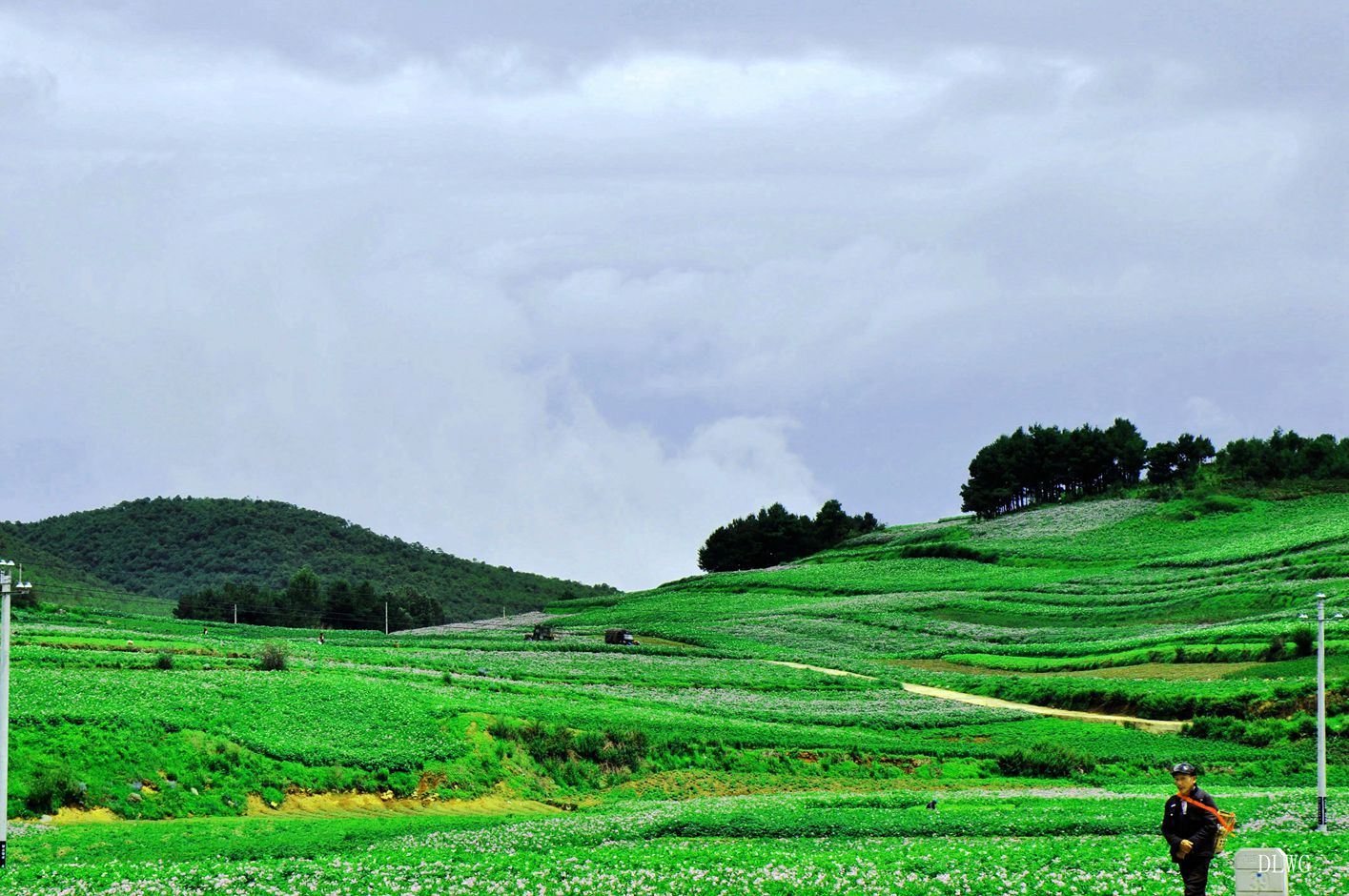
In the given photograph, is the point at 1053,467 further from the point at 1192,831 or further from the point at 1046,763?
the point at 1192,831

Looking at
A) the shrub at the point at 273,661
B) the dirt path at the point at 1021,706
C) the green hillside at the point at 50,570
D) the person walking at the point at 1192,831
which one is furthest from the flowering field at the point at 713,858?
the green hillside at the point at 50,570

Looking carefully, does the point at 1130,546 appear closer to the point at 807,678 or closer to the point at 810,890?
the point at 807,678

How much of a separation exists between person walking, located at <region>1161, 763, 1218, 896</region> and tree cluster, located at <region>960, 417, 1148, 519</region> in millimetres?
174201

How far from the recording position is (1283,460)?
17038 centimetres

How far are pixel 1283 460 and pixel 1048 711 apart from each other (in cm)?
11548

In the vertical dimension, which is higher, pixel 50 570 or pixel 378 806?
pixel 50 570

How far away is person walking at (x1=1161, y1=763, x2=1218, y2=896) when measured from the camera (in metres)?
18.2

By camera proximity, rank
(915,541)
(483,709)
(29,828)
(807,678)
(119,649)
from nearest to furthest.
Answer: (29,828) < (483,709) < (119,649) < (807,678) < (915,541)

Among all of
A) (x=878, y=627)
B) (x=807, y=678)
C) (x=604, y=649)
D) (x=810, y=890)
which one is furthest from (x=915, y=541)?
(x=810, y=890)

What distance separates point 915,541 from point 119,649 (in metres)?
117

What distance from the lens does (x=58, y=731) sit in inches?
1614

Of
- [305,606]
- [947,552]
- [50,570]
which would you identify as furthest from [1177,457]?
[50,570]

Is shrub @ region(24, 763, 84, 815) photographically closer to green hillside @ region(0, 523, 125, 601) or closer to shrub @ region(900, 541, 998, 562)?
green hillside @ region(0, 523, 125, 601)

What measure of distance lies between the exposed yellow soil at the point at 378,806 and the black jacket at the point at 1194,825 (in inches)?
1040
